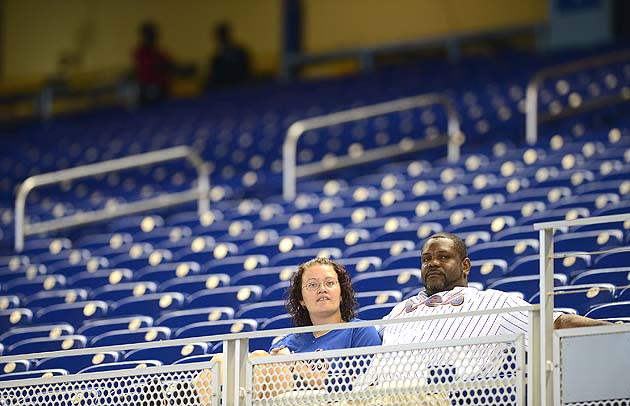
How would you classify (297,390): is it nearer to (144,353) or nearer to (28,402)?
(28,402)

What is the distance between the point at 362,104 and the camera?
528 inches

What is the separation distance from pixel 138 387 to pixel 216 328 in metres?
1.26

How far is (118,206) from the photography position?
10.6m

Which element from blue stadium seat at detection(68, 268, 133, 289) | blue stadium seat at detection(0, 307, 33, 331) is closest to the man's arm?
blue stadium seat at detection(0, 307, 33, 331)

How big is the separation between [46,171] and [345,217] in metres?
5.37

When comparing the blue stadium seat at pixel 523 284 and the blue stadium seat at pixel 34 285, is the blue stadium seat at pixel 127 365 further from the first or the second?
the blue stadium seat at pixel 34 285

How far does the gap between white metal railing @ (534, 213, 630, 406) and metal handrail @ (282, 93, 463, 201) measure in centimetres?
533

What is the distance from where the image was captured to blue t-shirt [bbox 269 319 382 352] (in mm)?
5039

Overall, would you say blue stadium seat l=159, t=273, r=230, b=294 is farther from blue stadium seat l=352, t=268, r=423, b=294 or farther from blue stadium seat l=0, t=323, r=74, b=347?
blue stadium seat l=352, t=268, r=423, b=294

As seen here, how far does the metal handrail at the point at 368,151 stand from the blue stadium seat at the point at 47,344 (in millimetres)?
3548

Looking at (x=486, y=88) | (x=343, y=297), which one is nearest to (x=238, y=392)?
(x=343, y=297)

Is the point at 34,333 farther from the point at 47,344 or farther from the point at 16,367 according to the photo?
the point at 16,367

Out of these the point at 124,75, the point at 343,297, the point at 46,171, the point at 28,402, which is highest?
the point at 124,75

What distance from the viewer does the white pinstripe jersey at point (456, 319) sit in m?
4.84
